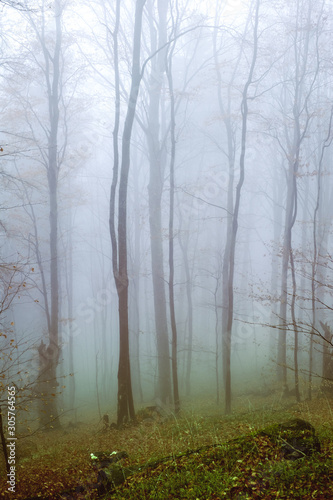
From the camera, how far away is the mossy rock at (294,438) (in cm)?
361

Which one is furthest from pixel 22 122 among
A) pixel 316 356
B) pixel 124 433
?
pixel 316 356

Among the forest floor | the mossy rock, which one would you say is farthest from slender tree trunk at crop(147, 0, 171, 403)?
the mossy rock

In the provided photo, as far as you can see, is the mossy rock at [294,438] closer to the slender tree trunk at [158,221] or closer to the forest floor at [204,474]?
the forest floor at [204,474]

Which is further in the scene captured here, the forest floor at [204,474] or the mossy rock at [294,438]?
the mossy rock at [294,438]

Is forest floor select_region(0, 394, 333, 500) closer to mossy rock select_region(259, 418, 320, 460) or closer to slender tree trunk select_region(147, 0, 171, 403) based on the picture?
mossy rock select_region(259, 418, 320, 460)

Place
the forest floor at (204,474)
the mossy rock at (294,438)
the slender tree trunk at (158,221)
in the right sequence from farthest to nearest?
the slender tree trunk at (158,221) < the mossy rock at (294,438) < the forest floor at (204,474)

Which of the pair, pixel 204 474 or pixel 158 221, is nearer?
pixel 204 474

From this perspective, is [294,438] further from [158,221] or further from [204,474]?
[158,221]

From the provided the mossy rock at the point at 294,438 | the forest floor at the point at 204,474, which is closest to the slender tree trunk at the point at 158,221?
the forest floor at the point at 204,474

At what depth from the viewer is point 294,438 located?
12.4 feet

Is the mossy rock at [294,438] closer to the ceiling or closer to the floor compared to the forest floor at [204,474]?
closer to the ceiling

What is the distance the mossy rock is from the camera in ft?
11.8

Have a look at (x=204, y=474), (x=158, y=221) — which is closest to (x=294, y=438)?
(x=204, y=474)

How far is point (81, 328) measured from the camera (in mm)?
29500
